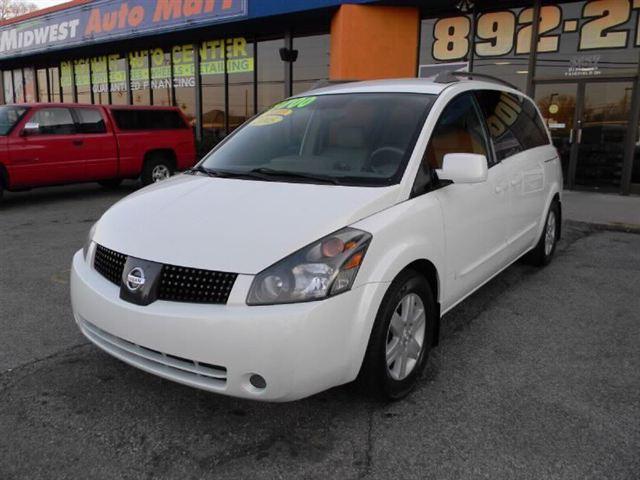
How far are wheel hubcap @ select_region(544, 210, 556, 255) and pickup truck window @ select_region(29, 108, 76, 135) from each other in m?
7.96

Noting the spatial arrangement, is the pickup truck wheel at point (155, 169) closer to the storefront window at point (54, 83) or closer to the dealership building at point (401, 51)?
the dealership building at point (401, 51)

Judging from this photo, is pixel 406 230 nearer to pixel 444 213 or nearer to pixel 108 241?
pixel 444 213

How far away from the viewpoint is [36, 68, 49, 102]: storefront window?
2331cm

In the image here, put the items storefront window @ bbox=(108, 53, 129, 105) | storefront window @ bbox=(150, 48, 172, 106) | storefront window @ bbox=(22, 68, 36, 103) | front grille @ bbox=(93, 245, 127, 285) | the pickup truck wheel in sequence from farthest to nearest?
storefront window @ bbox=(22, 68, 36, 103) → storefront window @ bbox=(108, 53, 129, 105) → storefront window @ bbox=(150, 48, 172, 106) → the pickup truck wheel → front grille @ bbox=(93, 245, 127, 285)

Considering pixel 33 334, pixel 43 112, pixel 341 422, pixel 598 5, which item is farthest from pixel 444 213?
pixel 598 5

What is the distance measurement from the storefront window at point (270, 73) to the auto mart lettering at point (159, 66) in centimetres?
39

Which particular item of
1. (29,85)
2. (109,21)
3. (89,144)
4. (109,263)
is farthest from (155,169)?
(29,85)

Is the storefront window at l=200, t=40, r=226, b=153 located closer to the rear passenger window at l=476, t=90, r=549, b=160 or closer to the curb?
the curb

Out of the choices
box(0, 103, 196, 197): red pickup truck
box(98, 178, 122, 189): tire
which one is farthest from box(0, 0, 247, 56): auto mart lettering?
box(98, 178, 122, 189): tire

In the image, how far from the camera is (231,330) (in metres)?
2.35

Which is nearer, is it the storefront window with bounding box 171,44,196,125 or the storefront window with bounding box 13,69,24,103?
the storefront window with bounding box 171,44,196,125

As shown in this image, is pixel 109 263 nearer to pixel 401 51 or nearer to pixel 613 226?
pixel 613 226

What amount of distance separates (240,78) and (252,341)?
14423 mm

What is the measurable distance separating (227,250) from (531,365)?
2.10 meters
